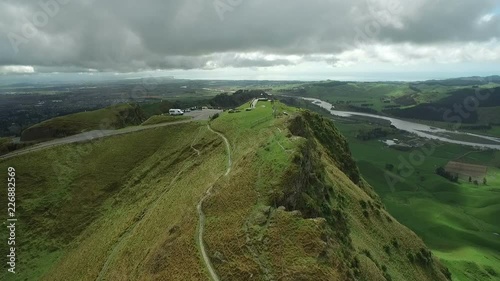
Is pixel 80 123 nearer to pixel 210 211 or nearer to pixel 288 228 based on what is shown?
pixel 210 211

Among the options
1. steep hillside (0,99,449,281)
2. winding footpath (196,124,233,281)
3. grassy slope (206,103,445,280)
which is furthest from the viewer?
steep hillside (0,99,449,281)

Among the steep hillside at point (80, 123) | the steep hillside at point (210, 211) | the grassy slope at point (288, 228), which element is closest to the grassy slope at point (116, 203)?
the steep hillside at point (210, 211)

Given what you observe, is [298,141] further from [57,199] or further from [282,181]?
[57,199]

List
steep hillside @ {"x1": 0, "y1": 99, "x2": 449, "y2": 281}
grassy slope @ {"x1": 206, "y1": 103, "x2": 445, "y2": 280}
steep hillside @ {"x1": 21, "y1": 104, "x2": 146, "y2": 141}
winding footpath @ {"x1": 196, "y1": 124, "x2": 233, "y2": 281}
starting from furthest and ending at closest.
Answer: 1. steep hillside @ {"x1": 21, "y1": 104, "x2": 146, "y2": 141}
2. steep hillside @ {"x1": 0, "y1": 99, "x2": 449, "y2": 281}
3. winding footpath @ {"x1": 196, "y1": 124, "x2": 233, "y2": 281}
4. grassy slope @ {"x1": 206, "y1": 103, "x2": 445, "y2": 280}

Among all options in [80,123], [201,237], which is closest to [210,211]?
[201,237]

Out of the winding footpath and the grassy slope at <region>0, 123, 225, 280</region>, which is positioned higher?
the winding footpath

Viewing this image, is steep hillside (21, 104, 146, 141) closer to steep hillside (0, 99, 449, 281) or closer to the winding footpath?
steep hillside (0, 99, 449, 281)

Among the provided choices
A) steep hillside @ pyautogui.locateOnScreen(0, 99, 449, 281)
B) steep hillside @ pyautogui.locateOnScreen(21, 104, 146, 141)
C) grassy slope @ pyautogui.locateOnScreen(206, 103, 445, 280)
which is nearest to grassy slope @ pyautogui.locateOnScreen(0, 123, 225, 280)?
steep hillside @ pyautogui.locateOnScreen(0, 99, 449, 281)
